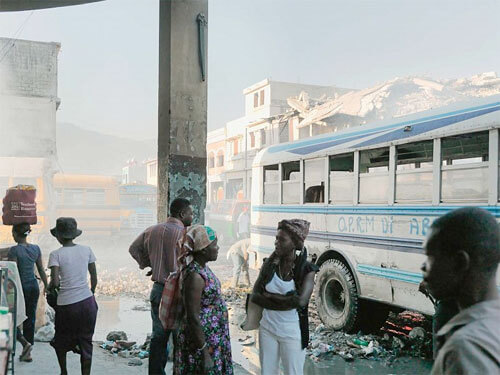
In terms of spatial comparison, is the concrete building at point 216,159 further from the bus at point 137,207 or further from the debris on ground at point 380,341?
the debris on ground at point 380,341

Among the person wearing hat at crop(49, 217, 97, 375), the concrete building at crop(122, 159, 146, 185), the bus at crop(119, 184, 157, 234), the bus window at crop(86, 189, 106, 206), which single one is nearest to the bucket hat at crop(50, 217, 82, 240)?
the person wearing hat at crop(49, 217, 97, 375)

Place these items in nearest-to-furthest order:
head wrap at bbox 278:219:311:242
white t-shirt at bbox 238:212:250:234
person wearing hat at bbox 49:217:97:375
Answer: head wrap at bbox 278:219:311:242, person wearing hat at bbox 49:217:97:375, white t-shirt at bbox 238:212:250:234

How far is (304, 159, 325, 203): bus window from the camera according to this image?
818 cm

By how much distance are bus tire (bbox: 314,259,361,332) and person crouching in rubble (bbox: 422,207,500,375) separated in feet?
20.2

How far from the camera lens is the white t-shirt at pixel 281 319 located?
3.45m

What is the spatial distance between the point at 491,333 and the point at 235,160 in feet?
108

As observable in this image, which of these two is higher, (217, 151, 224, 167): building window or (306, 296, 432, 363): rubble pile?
(217, 151, 224, 167): building window

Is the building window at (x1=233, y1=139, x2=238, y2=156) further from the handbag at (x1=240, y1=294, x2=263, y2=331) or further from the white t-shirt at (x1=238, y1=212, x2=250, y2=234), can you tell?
the handbag at (x1=240, y1=294, x2=263, y2=331)

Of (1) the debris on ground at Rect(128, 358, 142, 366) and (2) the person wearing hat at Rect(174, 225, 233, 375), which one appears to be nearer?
(2) the person wearing hat at Rect(174, 225, 233, 375)

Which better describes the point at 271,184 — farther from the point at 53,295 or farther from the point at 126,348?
the point at 53,295

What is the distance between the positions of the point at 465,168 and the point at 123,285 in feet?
26.3

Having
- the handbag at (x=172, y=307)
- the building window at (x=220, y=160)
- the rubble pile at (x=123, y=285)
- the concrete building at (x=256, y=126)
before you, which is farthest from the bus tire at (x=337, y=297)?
the building window at (x=220, y=160)

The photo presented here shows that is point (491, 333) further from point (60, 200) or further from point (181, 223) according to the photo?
point (60, 200)

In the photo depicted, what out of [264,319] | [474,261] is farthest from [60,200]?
[474,261]
